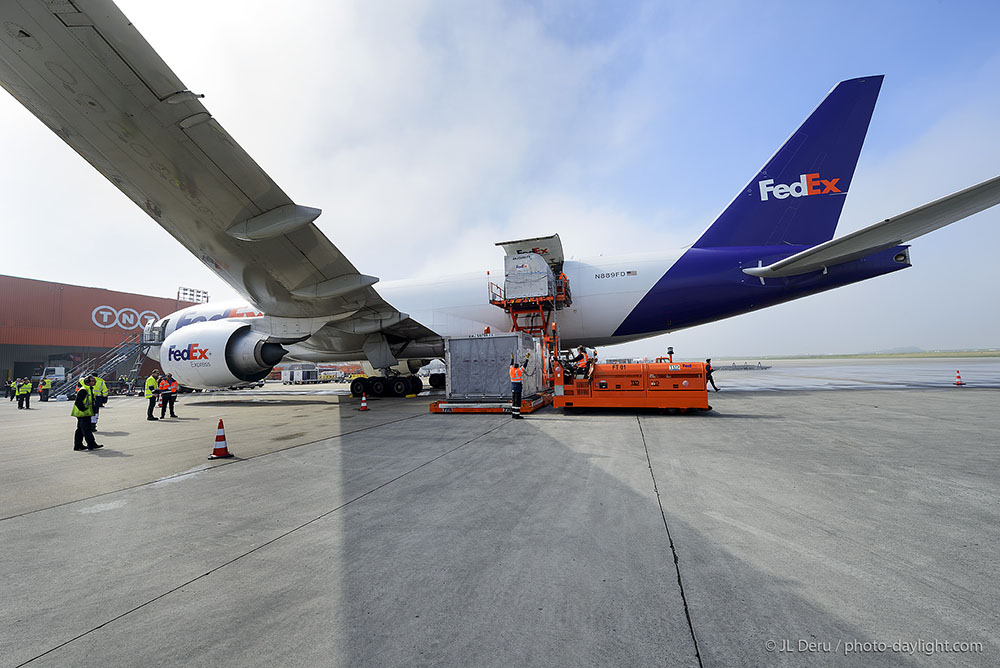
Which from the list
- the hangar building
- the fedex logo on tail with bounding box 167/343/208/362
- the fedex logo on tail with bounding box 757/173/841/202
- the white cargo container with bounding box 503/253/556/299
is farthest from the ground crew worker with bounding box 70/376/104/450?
the hangar building

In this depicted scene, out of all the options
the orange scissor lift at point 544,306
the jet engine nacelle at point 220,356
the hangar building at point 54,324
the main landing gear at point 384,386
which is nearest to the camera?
the orange scissor lift at point 544,306

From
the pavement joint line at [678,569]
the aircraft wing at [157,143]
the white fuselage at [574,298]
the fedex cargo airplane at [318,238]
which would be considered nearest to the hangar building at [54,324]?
the fedex cargo airplane at [318,238]

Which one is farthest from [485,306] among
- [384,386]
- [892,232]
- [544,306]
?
[892,232]

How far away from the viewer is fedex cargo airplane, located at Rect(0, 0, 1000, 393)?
16.1 ft

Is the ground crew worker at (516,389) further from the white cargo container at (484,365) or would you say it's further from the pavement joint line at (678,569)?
the pavement joint line at (678,569)

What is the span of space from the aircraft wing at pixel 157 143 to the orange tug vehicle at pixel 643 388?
216 inches

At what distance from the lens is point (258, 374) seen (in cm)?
1326

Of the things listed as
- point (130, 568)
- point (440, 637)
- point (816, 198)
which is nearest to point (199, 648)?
point (440, 637)

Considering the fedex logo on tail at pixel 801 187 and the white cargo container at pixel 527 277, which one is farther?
the white cargo container at pixel 527 277

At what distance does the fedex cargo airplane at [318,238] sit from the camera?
4918mm

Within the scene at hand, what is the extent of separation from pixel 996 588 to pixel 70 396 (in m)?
31.0

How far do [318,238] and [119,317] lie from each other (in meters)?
32.6

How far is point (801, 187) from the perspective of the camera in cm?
1109

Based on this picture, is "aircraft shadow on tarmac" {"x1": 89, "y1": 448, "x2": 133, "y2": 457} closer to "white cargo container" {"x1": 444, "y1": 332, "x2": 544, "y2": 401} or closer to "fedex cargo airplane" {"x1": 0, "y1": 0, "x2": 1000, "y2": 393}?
"fedex cargo airplane" {"x1": 0, "y1": 0, "x2": 1000, "y2": 393}
